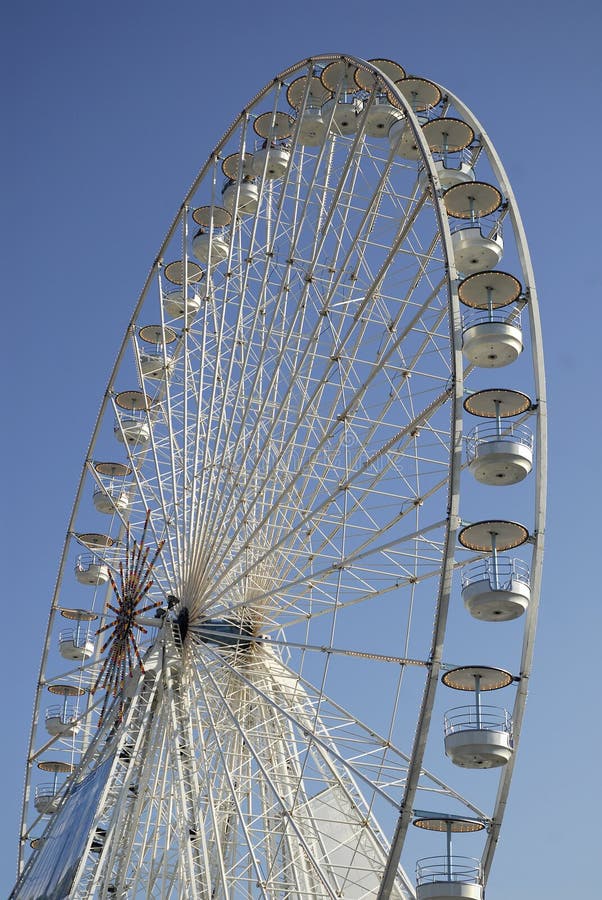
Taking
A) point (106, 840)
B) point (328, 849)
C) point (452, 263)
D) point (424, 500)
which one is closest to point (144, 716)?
point (106, 840)

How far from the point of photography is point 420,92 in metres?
26.6

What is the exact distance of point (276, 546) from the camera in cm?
2431

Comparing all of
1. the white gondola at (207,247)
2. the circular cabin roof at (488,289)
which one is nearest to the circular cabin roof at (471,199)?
the circular cabin roof at (488,289)

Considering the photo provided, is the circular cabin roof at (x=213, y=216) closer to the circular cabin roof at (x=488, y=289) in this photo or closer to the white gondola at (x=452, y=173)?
the white gondola at (x=452, y=173)

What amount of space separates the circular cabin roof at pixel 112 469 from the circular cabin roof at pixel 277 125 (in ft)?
31.0

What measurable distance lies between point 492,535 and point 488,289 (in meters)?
4.26

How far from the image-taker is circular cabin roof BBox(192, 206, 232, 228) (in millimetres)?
31900

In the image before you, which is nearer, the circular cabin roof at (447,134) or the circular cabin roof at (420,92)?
the circular cabin roof at (447,134)

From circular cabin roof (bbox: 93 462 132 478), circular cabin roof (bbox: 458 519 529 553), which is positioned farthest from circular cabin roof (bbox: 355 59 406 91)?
circular cabin roof (bbox: 93 462 132 478)

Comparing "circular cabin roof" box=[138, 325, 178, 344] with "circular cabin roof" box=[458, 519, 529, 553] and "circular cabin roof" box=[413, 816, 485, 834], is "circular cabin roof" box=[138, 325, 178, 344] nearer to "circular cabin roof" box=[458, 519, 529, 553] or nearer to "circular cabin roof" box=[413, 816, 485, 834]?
"circular cabin roof" box=[458, 519, 529, 553]

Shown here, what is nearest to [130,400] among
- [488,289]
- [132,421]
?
[132,421]

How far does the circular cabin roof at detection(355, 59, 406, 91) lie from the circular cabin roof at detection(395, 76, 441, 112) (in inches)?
24.2

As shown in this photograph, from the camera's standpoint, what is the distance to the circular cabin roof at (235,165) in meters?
31.0

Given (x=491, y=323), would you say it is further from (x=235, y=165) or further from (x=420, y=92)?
(x=235, y=165)
